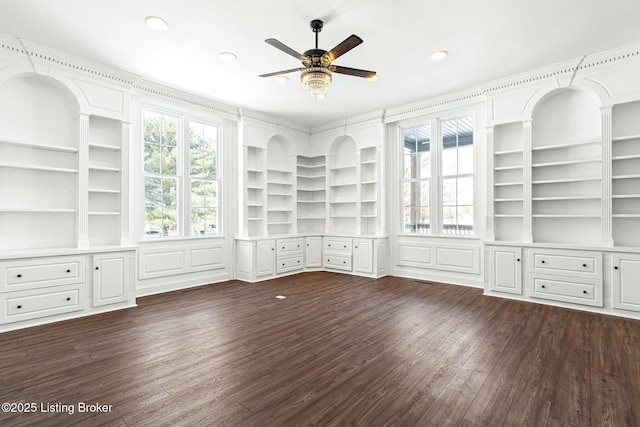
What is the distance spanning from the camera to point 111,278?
4.18 m

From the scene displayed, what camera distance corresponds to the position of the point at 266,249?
6.18 m

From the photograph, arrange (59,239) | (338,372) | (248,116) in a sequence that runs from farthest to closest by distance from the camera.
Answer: (248,116) → (59,239) → (338,372)

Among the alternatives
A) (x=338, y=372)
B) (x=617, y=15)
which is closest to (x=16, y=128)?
(x=338, y=372)

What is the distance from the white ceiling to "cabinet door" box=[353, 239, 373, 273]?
3.07m

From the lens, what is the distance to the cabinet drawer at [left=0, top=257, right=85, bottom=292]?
3.48m

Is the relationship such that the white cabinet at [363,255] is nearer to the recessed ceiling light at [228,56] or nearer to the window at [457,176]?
the window at [457,176]

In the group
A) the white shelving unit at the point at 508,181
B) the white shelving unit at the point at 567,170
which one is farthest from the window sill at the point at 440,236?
the white shelving unit at the point at 567,170

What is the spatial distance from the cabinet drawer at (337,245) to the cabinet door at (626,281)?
4146 millimetres

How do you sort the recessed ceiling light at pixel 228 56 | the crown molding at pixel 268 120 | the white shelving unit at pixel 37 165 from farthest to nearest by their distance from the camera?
the crown molding at pixel 268 120 → the recessed ceiling light at pixel 228 56 → the white shelving unit at pixel 37 165

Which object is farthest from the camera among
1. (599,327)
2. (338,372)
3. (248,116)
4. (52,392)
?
(248,116)

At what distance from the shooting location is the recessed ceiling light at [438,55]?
401 centimetres

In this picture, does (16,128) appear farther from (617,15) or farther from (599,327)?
(599,327)

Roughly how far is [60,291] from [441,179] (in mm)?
6122

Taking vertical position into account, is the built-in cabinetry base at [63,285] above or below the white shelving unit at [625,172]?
below
